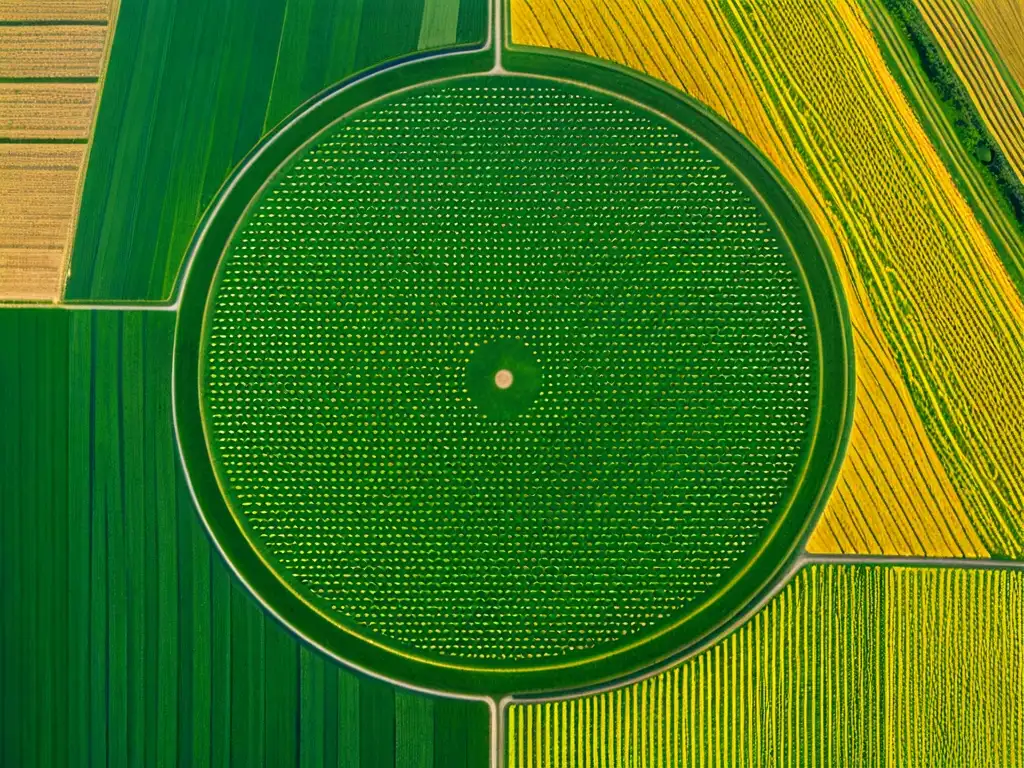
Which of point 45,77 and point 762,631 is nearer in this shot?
point 762,631

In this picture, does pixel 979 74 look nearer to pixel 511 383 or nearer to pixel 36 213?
pixel 511 383

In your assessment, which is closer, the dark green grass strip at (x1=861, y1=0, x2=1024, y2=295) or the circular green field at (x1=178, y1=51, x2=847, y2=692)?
the circular green field at (x1=178, y1=51, x2=847, y2=692)

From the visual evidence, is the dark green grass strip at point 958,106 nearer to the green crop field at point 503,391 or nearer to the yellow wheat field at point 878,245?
the green crop field at point 503,391

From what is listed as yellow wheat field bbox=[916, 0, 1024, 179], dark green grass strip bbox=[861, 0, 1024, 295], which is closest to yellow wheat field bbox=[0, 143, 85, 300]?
dark green grass strip bbox=[861, 0, 1024, 295]

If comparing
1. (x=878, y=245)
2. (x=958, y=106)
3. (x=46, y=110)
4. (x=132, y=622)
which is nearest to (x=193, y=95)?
(x=46, y=110)

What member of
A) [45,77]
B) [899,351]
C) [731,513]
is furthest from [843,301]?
[45,77]

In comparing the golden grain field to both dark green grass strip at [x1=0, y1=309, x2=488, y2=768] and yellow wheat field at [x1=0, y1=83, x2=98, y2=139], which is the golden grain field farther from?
dark green grass strip at [x1=0, y1=309, x2=488, y2=768]

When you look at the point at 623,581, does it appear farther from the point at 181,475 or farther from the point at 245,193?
the point at 245,193
